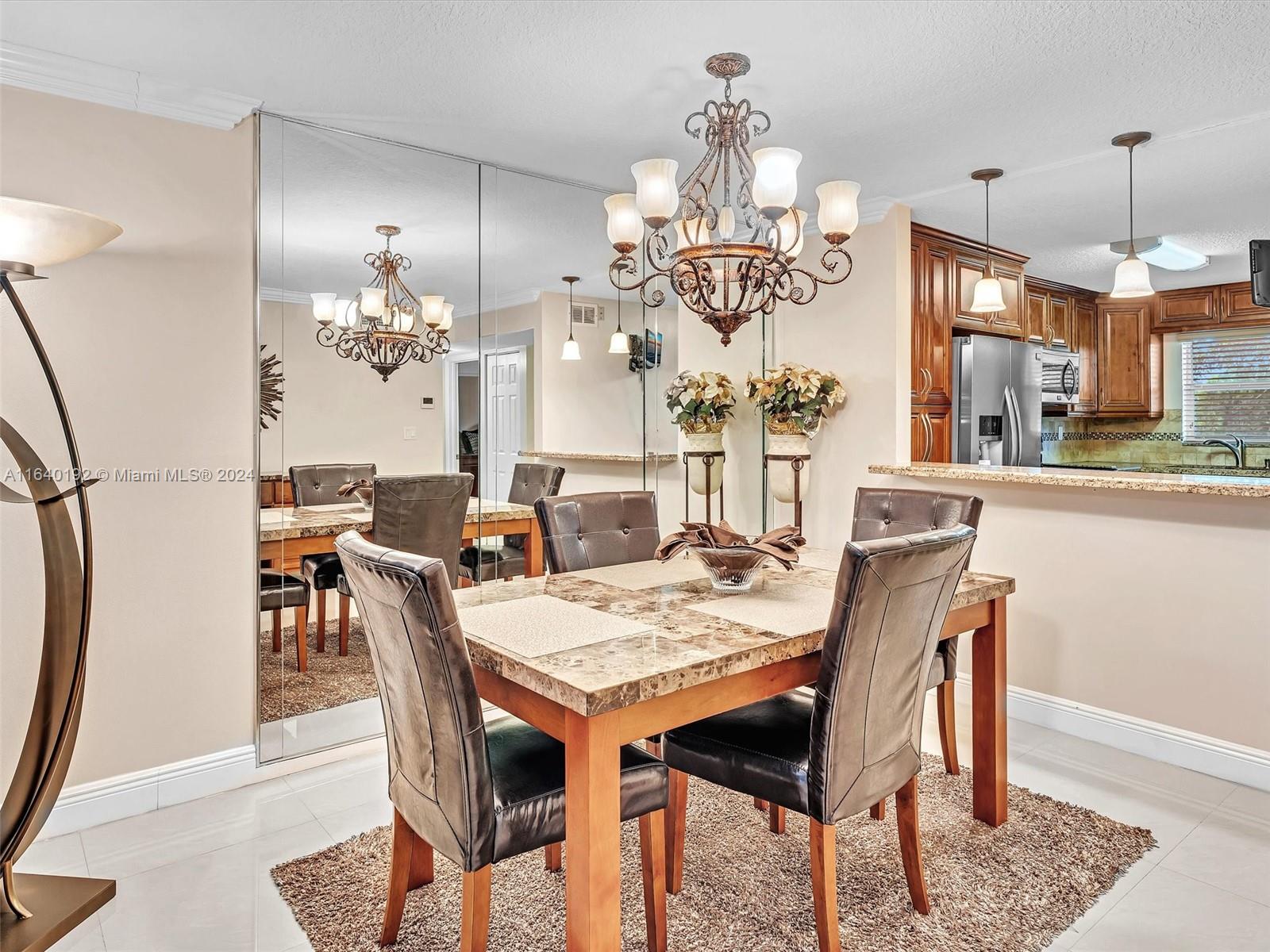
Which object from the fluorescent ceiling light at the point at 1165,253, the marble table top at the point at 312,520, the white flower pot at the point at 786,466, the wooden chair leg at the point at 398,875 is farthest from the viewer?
the fluorescent ceiling light at the point at 1165,253

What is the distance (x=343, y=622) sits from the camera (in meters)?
2.90

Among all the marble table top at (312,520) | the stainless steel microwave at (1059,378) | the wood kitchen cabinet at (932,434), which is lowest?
the marble table top at (312,520)

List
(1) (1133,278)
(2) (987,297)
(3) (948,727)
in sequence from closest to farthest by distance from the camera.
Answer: (3) (948,727), (1) (1133,278), (2) (987,297)

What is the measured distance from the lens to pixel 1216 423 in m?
5.82

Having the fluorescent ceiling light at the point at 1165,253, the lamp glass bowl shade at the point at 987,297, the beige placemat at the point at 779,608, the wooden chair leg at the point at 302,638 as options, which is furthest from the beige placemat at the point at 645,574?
the fluorescent ceiling light at the point at 1165,253

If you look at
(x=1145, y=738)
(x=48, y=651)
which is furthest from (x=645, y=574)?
(x=1145, y=738)

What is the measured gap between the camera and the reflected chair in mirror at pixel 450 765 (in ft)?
4.62

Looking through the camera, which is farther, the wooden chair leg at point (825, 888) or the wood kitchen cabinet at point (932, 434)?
the wood kitchen cabinet at point (932, 434)

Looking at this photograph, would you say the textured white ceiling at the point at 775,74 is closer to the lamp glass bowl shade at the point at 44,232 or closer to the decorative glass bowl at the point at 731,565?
the lamp glass bowl shade at the point at 44,232

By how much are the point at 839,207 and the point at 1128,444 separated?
5.32m

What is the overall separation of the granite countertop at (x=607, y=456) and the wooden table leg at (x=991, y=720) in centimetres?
195

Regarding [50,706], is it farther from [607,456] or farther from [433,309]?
[607,456]

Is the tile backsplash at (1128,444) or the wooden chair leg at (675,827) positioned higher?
the tile backsplash at (1128,444)

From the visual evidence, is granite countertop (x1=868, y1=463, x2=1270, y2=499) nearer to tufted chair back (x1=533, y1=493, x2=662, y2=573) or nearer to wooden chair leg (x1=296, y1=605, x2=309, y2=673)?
tufted chair back (x1=533, y1=493, x2=662, y2=573)
